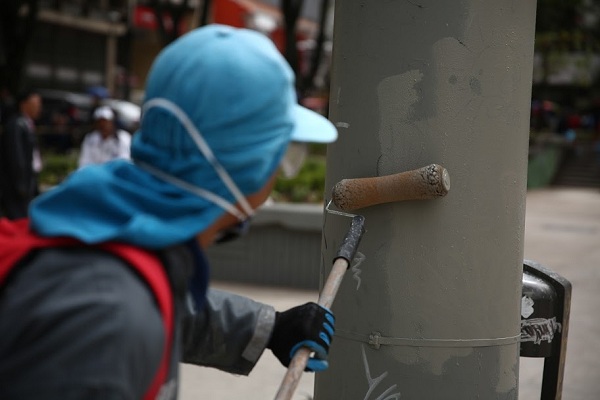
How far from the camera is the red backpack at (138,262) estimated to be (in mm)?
1464

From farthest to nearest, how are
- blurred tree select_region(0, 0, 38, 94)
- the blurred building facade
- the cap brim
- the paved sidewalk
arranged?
the blurred building facade < blurred tree select_region(0, 0, 38, 94) < the paved sidewalk < the cap brim

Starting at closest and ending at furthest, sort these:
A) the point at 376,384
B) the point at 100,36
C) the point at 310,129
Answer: the point at 310,129, the point at 376,384, the point at 100,36

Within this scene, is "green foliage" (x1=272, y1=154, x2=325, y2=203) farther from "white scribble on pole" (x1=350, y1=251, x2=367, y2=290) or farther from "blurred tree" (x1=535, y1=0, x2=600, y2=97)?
"blurred tree" (x1=535, y1=0, x2=600, y2=97)

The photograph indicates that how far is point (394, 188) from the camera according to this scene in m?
2.68

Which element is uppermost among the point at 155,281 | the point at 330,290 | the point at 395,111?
the point at 395,111

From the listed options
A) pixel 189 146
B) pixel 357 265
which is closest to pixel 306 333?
pixel 189 146

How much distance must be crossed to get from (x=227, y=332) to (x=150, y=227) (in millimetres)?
700

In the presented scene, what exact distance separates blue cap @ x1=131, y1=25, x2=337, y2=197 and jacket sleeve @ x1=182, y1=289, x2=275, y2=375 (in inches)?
21.6

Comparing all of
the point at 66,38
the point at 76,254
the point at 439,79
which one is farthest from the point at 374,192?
the point at 66,38

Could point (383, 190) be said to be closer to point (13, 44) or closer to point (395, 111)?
point (395, 111)

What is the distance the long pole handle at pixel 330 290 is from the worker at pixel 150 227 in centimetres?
38

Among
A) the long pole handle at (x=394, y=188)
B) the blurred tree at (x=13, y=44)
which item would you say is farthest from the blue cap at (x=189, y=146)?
the blurred tree at (x=13, y=44)

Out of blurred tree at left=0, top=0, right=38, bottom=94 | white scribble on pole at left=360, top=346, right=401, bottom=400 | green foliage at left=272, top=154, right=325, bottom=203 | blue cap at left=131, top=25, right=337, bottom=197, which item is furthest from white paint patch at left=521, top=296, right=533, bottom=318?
blurred tree at left=0, top=0, right=38, bottom=94

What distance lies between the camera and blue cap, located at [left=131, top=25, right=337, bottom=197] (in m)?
1.60
